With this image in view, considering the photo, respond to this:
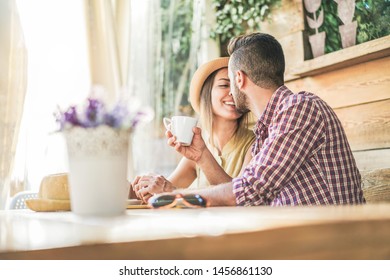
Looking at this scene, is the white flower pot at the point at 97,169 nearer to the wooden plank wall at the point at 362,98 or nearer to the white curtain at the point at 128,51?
the wooden plank wall at the point at 362,98

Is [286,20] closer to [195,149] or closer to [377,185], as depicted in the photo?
[377,185]

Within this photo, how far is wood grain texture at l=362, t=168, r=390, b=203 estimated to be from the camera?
1790mm

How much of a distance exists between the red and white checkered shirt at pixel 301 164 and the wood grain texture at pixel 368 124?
0.81m

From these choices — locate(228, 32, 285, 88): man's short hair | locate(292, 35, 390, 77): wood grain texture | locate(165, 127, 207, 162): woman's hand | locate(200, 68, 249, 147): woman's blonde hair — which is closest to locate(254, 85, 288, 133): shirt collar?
locate(228, 32, 285, 88): man's short hair

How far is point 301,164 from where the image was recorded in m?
1.32

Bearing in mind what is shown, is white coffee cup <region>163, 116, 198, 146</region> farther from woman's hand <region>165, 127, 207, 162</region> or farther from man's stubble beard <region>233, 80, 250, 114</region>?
man's stubble beard <region>233, 80, 250, 114</region>

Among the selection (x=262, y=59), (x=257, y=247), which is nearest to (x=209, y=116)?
(x=262, y=59)

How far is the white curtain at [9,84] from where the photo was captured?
92.3 inches

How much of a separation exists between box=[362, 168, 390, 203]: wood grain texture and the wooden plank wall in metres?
0.32

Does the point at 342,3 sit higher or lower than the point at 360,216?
higher
